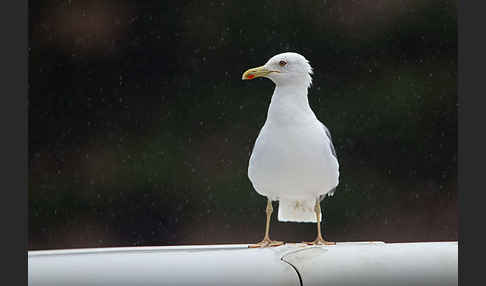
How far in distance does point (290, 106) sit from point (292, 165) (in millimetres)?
179

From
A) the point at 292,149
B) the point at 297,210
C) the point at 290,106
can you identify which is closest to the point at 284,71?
the point at 290,106

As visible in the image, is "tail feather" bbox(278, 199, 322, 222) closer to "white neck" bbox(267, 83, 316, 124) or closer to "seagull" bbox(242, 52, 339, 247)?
"seagull" bbox(242, 52, 339, 247)

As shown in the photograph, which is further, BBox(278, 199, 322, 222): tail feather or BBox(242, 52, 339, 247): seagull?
BBox(278, 199, 322, 222): tail feather

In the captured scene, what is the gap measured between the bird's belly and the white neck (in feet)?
0.17

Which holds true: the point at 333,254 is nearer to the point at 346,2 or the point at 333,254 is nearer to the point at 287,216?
the point at 287,216

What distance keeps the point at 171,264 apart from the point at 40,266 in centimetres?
32

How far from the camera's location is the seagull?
2.23m

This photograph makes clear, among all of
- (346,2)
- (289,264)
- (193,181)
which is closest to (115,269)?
(289,264)

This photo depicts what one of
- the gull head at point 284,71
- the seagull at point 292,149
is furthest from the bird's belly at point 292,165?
the gull head at point 284,71

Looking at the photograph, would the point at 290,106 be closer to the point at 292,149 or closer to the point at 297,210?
the point at 292,149

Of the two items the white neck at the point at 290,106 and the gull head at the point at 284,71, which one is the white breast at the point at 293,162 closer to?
the white neck at the point at 290,106

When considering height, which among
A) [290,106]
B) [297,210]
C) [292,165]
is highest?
[290,106]

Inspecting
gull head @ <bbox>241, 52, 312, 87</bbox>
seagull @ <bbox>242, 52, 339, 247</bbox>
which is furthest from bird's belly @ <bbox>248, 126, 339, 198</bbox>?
gull head @ <bbox>241, 52, 312, 87</bbox>

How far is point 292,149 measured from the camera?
223 centimetres
